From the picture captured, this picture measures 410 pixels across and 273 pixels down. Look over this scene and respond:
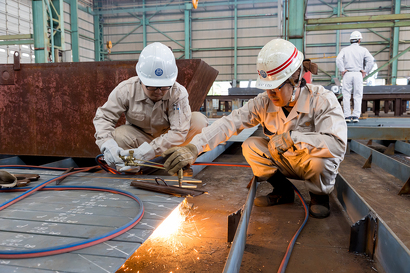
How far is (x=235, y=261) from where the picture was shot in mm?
1197

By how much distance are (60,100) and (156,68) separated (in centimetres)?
158

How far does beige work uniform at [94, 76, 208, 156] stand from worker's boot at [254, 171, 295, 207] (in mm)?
901

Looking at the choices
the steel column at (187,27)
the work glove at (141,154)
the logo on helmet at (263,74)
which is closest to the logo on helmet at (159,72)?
the work glove at (141,154)

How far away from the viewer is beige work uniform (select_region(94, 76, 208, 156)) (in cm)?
260

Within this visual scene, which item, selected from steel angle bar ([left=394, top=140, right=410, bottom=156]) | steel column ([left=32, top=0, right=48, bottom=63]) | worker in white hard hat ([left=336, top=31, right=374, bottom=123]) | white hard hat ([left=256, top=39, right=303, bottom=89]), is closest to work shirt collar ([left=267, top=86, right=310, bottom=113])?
white hard hat ([left=256, top=39, right=303, bottom=89])

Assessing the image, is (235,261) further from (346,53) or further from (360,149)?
(346,53)

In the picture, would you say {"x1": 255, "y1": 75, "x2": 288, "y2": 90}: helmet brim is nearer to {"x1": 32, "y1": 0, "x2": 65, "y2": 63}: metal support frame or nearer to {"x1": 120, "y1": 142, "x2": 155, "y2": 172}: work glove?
{"x1": 120, "y1": 142, "x2": 155, "y2": 172}: work glove

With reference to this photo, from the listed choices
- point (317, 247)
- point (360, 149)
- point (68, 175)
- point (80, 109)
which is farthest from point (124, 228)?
point (360, 149)

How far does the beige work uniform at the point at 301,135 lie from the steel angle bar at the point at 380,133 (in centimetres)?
224

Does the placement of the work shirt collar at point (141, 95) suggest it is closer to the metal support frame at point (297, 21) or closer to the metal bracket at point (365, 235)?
the metal bracket at point (365, 235)

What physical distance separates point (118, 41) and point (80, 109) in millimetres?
15638

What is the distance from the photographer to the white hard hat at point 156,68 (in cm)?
246

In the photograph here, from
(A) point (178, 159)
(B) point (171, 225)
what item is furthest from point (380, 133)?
(B) point (171, 225)

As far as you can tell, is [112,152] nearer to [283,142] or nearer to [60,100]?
[283,142]
